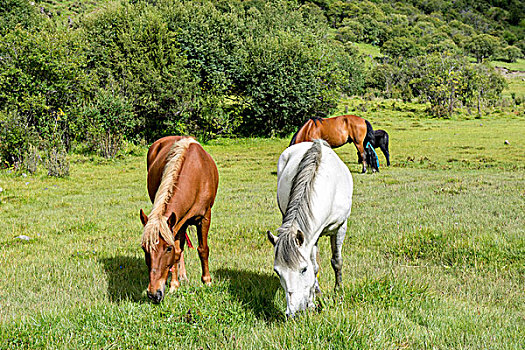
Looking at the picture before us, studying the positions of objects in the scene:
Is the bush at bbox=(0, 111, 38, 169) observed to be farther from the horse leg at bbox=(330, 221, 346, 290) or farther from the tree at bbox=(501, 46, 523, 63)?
the tree at bbox=(501, 46, 523, 63)

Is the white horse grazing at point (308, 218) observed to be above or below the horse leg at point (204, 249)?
above

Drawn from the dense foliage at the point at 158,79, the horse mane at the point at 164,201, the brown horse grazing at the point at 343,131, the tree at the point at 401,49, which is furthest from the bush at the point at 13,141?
the tree at the point at 401,49

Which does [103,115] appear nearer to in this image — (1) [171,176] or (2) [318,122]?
(2) [318,122]

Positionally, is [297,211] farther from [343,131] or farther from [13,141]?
[13,141]

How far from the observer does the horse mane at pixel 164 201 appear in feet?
11.6

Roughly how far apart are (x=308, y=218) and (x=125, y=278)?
2.99 m

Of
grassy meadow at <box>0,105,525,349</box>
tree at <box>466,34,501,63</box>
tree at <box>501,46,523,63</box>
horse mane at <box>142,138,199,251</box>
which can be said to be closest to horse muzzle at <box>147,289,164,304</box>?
grassy meadow at <box>0,105,525,349</box>

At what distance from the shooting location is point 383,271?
190 inches

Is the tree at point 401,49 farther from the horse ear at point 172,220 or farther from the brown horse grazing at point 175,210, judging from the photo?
the horse ear at point 172,220

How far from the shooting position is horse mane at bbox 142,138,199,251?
11.6 feet

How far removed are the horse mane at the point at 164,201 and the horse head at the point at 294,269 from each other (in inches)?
46.8

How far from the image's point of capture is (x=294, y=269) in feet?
10.2

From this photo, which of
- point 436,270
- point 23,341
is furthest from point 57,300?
point 436,270

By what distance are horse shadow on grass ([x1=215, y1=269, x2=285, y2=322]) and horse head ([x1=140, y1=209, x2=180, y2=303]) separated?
87 cm
